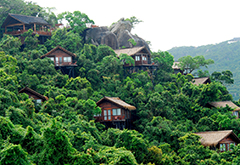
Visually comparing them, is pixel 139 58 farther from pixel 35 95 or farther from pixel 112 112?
pixel 35 95

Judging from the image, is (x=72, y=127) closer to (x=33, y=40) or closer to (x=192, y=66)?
(x=33, y=40)

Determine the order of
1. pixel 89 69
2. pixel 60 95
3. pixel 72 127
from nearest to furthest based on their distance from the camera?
pixel 72 127, pixel 60 95, pixel 89 69

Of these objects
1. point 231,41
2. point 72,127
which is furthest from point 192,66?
point 231,41

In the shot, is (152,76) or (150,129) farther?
(152,76)

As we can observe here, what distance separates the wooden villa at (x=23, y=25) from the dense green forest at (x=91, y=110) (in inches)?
68.2

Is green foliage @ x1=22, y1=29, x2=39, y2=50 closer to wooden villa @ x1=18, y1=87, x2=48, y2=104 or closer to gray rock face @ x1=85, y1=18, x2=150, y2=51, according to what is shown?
gray rock face @ x1=85, y1=18, x2=150, y2=51

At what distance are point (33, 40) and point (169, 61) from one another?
22.1 metres

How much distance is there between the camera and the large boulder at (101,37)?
6184cm

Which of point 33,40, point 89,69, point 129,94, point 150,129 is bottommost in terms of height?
point 150,129

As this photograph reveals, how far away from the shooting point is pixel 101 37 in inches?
2438

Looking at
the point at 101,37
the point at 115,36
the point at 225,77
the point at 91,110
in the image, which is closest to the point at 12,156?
the point at 91,110

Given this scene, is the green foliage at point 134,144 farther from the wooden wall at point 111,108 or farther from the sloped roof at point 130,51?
the sloped roof at point 130,51

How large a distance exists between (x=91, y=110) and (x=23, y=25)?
80.0 ft

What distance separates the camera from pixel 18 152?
70.4 ft
